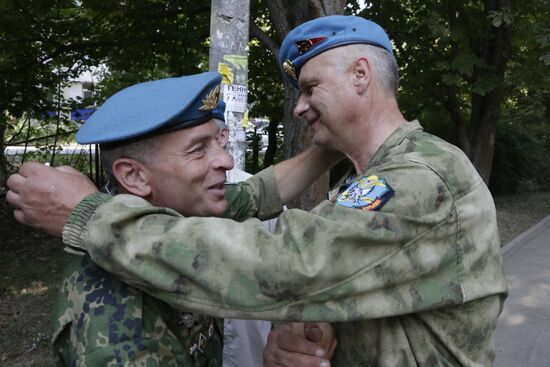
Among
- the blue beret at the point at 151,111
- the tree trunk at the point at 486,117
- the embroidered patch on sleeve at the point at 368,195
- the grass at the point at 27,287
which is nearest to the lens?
the embroidered patch on sleeve at the point at 368,195

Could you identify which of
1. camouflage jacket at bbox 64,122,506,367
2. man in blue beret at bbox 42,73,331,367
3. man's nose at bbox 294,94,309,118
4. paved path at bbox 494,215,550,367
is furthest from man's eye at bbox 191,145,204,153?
paved path at bbox 494,215,550,367

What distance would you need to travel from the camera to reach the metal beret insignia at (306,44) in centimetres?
184

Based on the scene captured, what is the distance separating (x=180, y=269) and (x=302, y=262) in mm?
260

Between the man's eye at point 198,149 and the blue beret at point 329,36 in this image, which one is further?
the blue beret at point 329,36

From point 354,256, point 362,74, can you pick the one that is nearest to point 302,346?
point 354,256

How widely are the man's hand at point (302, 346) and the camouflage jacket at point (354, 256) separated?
0.48 feet

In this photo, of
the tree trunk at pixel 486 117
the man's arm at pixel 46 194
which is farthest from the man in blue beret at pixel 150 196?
the tree trunk at pixel 486 117

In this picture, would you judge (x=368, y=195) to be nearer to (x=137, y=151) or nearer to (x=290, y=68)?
(x=137, y=151)

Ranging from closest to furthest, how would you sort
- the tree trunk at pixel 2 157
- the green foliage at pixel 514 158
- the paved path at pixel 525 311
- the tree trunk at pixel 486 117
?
the paved path at pixel 525 311, the tree trunk at pixel 2 157, the tree trunk at pixel 486 117, the green foliage at pixel 514 158

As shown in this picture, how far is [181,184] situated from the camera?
64.4 inches

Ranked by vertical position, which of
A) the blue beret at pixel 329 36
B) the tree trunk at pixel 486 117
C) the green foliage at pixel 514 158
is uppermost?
the blue beret at pixel 329 36

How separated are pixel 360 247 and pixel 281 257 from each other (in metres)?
0.18

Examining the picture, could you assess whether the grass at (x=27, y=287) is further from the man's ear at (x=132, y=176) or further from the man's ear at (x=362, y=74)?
the man's ear at (x=362, y=74)

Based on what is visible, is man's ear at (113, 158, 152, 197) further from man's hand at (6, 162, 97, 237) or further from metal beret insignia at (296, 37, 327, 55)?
metal beret insignia at (296, 37, 327, 55)
